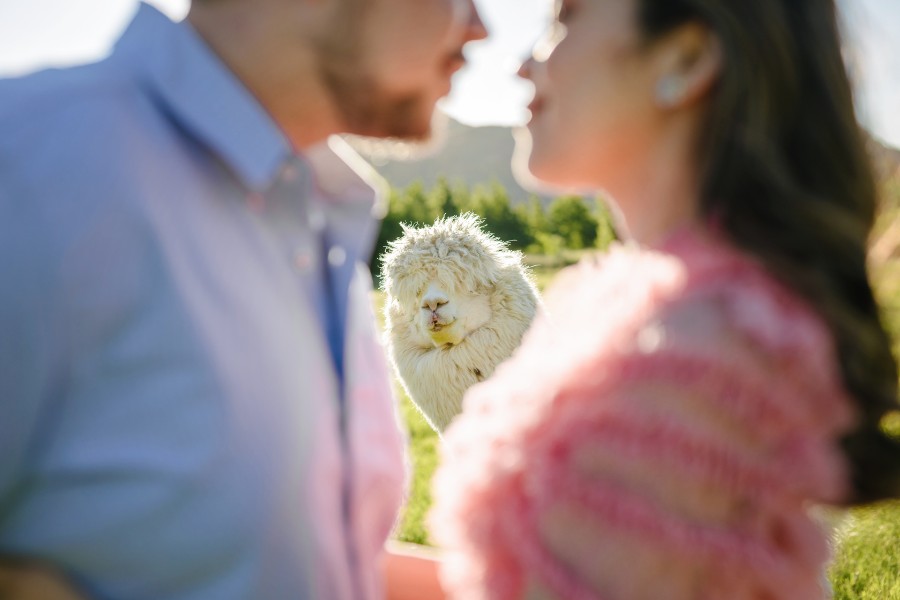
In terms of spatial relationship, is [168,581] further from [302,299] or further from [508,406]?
[508,406]

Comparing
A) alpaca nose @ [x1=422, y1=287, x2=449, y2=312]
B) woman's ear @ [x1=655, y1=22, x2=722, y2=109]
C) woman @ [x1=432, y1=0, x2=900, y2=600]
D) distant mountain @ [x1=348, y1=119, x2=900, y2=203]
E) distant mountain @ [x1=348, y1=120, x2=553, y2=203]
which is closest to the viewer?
woman @ [x1=432, y1=0, x2=900, y2=600]

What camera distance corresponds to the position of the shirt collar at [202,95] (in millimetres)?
1249

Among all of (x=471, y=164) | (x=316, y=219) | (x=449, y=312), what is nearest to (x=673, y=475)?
(x=316, y=219)

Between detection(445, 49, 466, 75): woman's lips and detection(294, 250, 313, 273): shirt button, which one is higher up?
detection(445, 49, 466, 75): woman's lips

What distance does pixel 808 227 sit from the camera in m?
1.28

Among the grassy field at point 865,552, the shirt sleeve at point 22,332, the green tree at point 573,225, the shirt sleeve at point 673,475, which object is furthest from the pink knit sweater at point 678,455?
the green tree at point 573,225

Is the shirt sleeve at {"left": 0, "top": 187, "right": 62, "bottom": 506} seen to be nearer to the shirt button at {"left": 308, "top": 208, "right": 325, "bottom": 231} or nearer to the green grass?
the shirt button at {"left": 308, "top": 208, "right": 325, "bottom": 231}

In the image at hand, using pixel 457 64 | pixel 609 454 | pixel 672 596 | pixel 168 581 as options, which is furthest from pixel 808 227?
pixel 168 581

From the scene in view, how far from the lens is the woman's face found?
1.42 m

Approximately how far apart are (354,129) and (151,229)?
0.59 m

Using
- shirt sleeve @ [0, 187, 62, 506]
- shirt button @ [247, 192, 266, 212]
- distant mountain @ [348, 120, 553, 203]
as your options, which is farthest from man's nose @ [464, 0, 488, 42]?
distant mountain @ [348, 120, 553, 203]

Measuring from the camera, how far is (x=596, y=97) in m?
1.44

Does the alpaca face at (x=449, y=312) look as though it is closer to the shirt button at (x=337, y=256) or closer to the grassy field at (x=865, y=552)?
the grassy field at (x=865, y=552)

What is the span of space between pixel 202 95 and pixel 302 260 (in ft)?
1.14
